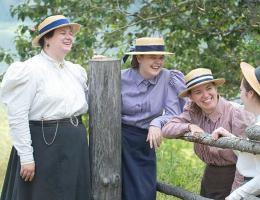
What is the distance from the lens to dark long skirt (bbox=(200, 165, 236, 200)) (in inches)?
164

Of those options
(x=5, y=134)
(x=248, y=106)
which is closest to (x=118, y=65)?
(x=248, y=106)

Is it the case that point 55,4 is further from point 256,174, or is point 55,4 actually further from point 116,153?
point 256,174

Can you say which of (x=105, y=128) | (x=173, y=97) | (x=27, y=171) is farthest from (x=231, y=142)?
(x=27, y=171)

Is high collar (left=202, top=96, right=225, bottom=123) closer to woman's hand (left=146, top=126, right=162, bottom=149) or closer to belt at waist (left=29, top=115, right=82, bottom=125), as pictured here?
woman's hand (left=146, top=126, right=162, bottom=149)

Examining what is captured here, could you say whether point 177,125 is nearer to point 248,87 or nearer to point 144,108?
point 144,108

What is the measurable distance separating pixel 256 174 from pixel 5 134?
7553 mm

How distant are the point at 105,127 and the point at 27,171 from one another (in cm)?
60

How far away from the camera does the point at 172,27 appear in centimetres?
800

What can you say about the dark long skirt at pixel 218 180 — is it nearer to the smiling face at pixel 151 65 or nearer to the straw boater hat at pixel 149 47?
the smiling face at pixel 151 65

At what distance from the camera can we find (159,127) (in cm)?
429

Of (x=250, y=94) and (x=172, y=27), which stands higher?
(x=172, y=27)

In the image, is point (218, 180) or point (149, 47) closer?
point (218, 180)

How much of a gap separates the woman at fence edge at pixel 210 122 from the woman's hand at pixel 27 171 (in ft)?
2.70

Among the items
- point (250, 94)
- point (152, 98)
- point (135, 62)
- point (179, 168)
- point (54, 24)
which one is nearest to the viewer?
point (250, 94)
